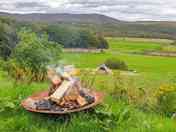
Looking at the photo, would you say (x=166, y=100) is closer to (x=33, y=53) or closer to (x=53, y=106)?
(x=53, y=106)

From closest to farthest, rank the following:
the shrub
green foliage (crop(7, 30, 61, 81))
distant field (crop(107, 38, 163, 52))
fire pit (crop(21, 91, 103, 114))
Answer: fire pit (crop(21, 91, 103, 114)) < the shrub < green foliage (crop(7, 30, 61, 81)) < distant field (crop(107, 38, 163, 52))

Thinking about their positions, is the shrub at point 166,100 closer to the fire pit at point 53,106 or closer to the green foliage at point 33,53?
the fire pit at point 53,106

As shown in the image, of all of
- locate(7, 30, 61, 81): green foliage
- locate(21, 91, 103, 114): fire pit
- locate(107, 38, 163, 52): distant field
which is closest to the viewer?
locate(21, 91, 103, 114): fire pit

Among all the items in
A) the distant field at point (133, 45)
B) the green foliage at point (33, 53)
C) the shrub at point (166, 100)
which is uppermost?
the green foliage at point (33, 53)

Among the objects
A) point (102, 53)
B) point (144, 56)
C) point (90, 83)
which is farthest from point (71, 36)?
point (144, 56)

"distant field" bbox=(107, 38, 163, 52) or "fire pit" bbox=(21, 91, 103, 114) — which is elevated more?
"fire pit" bbox=(21, 91, 103, 114)

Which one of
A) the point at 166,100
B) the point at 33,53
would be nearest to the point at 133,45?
the point at 33,53

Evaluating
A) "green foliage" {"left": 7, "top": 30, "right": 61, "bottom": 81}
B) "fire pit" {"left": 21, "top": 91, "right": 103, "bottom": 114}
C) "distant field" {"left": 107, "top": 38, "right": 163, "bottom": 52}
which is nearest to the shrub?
"fire pit" {"left": 21, "top": 91, "right": 103, "bottom": 114}

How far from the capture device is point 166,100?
15.9 ft

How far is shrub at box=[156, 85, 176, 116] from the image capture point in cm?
480

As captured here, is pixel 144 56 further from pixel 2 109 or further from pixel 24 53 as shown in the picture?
pixel 2 109

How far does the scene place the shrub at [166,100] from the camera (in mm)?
4805

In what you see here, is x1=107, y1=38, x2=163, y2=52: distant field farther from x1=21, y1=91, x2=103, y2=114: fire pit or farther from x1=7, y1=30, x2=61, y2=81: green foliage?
x1=21, y1=91, x2=103, y2=114: fire pit

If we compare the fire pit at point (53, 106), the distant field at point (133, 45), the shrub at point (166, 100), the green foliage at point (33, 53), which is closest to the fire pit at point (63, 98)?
the fire pit at point (53, 106)
